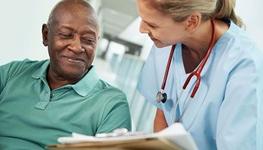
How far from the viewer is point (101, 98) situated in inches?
51.1

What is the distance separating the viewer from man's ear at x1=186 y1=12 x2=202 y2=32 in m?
1.07

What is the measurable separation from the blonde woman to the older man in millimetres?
206

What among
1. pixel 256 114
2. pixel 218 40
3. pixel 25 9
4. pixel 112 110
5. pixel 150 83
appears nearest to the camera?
pixel 256 114

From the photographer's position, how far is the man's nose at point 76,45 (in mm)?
1299

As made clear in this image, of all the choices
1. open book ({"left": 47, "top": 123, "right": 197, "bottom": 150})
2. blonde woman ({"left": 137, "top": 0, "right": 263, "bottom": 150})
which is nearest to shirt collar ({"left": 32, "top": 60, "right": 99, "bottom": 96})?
blonde woman ({"left": 137, "top": 0, "right": 263, "bottom": 150})

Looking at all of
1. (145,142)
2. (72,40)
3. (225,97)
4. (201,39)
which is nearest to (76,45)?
(72,40)

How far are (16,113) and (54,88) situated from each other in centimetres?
16

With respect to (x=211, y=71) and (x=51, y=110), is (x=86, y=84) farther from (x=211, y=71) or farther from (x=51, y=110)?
(x=211, y=71)

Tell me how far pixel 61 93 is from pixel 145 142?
2.19 ft

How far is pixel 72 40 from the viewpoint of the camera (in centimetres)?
132

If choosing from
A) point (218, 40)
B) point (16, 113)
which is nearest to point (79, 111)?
point (16, 113)

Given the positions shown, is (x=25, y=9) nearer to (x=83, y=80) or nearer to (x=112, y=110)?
(x=83, y=80)

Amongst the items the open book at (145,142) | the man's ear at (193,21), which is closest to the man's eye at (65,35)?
the man's ear at (193,21)

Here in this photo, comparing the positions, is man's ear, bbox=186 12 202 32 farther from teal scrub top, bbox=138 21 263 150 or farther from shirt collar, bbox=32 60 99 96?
shirt collar, bbox=32 60 99 96
